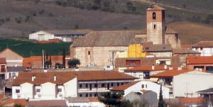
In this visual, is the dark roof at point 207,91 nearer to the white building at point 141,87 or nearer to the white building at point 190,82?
the white building at point 141,87

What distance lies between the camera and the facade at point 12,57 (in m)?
91.3

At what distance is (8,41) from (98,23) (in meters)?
22.3

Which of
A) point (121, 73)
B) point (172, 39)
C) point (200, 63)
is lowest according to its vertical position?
point (121, 73)

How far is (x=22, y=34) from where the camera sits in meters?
123

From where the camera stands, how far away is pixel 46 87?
68.2m

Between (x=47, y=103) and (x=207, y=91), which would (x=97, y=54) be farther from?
(x=47, y=103)

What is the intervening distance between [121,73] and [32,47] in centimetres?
3234

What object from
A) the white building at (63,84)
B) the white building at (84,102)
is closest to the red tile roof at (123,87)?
the white building at (63,84)

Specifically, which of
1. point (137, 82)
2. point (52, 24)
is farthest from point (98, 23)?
point (137, 82)

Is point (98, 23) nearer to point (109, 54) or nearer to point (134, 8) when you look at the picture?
point (134, 8)

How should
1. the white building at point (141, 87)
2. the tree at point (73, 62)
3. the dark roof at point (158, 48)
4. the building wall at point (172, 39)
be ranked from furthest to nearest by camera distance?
the building wall at point (172, 39)
the tree at point (73, 62)
the dark roof at point (158, 48)
the white building at point (141, 87)

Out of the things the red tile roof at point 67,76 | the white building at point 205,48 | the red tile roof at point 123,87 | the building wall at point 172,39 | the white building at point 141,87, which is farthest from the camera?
the building wall at point 172,39

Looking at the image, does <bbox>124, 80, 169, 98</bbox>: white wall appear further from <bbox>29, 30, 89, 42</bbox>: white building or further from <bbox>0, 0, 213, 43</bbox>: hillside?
<bbox>0, 0, 213, 43</bbox>: hillside

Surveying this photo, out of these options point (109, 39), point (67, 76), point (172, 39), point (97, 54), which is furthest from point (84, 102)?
point (172, 39)
